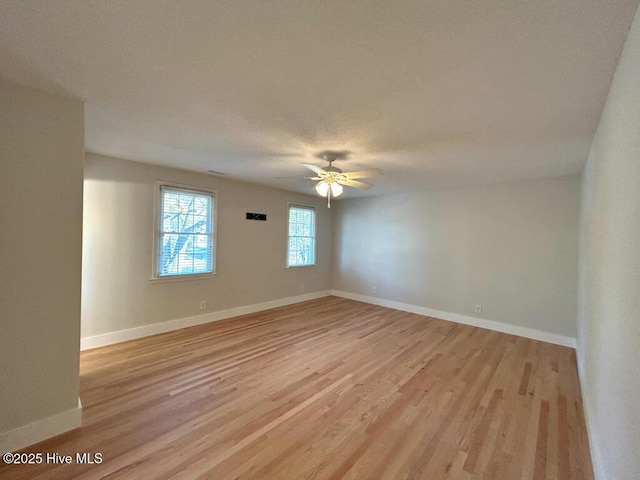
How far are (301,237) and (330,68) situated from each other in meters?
4.80

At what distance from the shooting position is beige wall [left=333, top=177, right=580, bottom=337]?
3951 mm

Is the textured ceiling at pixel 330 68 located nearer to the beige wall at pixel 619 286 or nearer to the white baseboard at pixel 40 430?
the beige wall at pixel 619 286

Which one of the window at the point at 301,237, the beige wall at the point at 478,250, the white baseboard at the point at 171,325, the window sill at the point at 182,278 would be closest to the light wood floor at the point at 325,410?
the white baseboard at the point at 171,325

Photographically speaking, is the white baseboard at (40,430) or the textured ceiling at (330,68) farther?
the white baseboard at (40,430)

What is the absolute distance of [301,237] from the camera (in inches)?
247

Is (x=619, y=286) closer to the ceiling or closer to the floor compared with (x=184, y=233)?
closer to the floor

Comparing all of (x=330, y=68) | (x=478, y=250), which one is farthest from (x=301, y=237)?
(x=330, y=68)

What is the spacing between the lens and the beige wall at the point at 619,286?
3.60 feet

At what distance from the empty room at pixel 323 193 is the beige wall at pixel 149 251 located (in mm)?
33

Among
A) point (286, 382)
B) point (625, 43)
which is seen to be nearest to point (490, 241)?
point (625, 43)

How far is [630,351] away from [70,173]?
134 inches

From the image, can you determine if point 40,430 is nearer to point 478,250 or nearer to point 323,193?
point 323,193

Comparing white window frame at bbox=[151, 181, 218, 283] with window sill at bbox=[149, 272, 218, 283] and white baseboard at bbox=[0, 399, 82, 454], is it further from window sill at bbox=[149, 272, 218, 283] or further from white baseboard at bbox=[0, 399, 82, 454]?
white baseboard at bbox=[0, 399, 82, 454]

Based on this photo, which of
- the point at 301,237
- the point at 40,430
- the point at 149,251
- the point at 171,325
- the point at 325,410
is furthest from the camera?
the point at 301,237
